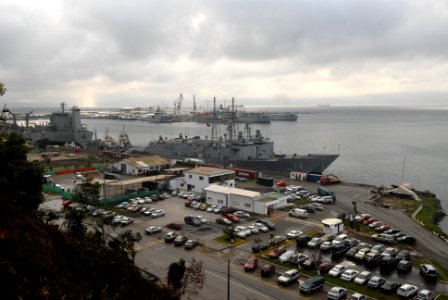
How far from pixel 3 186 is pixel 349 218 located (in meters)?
13.6

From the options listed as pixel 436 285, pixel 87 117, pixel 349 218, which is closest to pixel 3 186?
pixel 436 285

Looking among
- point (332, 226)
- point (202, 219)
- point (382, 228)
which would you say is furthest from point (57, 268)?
point (382, 228)

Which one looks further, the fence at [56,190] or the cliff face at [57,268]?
the fence at [56,190]

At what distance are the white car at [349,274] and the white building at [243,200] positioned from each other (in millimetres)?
6909

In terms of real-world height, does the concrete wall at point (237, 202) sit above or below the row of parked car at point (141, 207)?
above

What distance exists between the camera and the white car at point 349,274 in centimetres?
1105

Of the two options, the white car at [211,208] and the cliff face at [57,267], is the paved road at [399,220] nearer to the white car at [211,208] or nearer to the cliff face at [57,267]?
the white car at [211,208]

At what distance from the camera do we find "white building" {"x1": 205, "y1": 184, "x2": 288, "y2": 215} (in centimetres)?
1812

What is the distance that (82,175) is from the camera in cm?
2706

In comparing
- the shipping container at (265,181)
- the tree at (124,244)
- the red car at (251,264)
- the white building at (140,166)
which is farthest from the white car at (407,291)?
the white building at (140,166)

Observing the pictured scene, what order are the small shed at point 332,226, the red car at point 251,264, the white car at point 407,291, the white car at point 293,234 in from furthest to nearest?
the small shed at point 332,226, the white car at point 293,234, the red car at point 251,264, the white car at point 407,291

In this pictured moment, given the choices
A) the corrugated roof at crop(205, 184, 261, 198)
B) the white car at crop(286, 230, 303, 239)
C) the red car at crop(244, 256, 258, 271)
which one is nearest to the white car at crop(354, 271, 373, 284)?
the red car at crop(244, 256, 258, 271)

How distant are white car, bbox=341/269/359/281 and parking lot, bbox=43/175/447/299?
75 centimetres

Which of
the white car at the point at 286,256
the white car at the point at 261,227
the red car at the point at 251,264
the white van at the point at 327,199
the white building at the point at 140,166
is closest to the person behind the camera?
the red car at the point at 251,264
